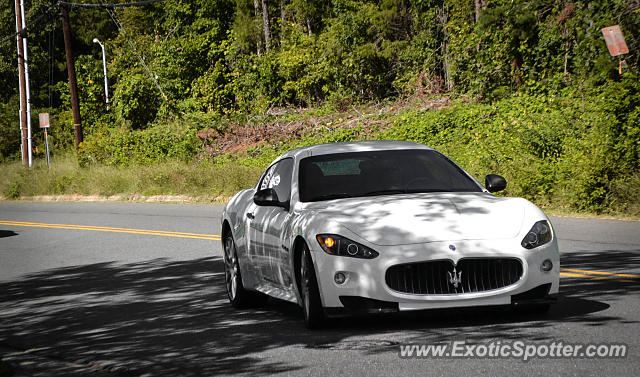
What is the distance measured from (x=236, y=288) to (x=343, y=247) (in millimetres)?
2500

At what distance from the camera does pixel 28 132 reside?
148 ft

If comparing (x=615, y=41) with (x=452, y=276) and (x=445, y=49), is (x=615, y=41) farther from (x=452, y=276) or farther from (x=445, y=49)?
(x=445, y=49)

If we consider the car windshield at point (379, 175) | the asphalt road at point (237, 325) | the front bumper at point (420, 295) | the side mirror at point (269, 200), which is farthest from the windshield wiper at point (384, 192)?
the front bumper at point (420, 295)

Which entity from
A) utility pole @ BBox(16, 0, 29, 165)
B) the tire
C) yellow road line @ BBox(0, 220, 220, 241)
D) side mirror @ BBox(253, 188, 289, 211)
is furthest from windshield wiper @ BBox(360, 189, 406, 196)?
utility pole @ BBox(16, 0, 29, 165)

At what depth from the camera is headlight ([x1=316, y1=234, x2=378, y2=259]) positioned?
23.6ft

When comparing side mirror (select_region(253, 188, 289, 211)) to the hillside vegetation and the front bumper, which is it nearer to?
the front bumper

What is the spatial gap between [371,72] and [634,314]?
36.7 metres

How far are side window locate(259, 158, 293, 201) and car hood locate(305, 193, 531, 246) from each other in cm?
122

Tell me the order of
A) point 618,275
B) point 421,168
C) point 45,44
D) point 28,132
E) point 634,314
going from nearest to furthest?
point 634,314
point 421,168
point 618,275
point 28,132
point 45,44

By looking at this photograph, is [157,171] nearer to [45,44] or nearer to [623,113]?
[623,113]

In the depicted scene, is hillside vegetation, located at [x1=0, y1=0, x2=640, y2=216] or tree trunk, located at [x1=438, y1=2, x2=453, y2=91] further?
tree trunk, located at [x1=438, y1=2, x2=453, y2=91]

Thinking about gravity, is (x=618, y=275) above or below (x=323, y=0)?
below

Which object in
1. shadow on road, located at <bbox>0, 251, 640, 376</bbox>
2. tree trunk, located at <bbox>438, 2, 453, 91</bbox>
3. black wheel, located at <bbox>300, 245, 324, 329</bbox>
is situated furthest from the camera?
tree trunk, located at <bbox>438, 2, 453, 91</bbox>

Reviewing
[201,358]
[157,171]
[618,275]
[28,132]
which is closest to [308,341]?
[201,358]
